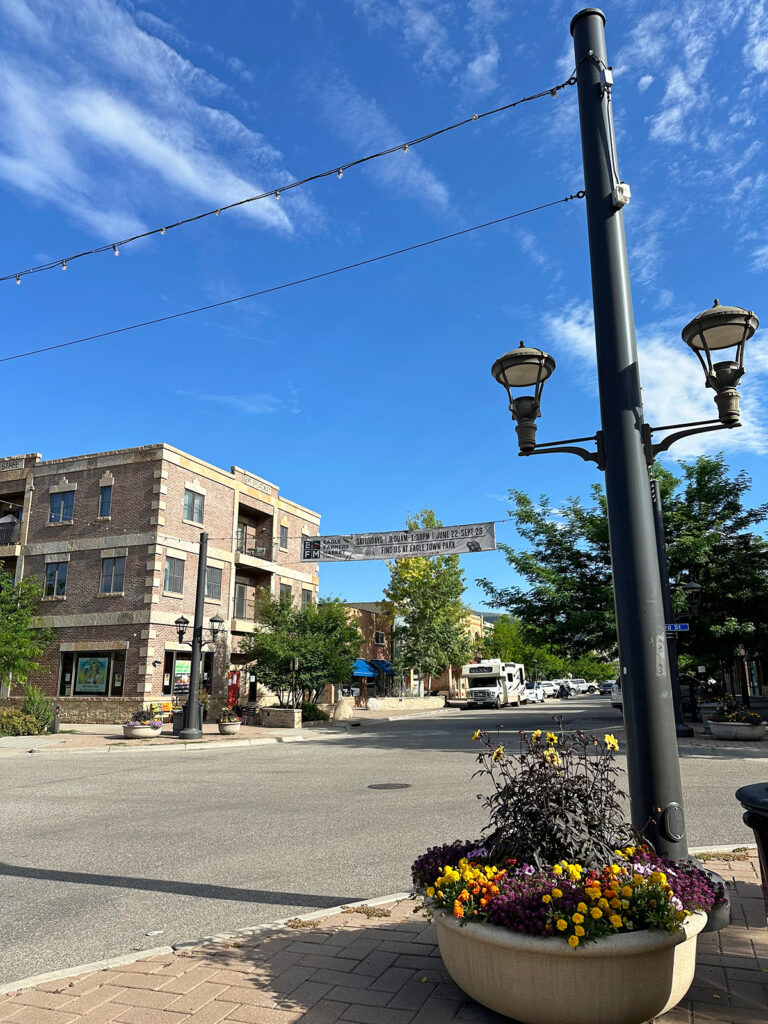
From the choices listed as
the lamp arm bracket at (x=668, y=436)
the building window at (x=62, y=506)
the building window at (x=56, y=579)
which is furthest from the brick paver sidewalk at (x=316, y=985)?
the building window at (x=62, y=506)

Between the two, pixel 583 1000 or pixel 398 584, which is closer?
pixel 583 1000

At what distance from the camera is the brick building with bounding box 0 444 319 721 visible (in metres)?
30.0

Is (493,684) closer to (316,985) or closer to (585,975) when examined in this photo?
(316,985)

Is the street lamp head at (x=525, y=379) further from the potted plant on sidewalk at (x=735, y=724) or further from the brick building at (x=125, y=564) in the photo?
the brick building at (x=125, y=564)

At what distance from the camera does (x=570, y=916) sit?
327 centimetres

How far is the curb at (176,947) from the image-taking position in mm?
4125

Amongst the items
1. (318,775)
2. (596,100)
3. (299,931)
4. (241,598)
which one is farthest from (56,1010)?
(241,598)

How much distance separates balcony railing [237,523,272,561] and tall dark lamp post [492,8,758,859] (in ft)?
106

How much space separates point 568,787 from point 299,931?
2243 millimetres

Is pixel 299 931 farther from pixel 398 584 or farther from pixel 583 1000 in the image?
pixel 398 584


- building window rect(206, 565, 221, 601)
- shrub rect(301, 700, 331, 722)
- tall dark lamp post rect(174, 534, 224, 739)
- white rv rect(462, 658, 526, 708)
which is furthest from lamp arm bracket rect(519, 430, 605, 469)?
white rv rect(462, 658, 526, 708)

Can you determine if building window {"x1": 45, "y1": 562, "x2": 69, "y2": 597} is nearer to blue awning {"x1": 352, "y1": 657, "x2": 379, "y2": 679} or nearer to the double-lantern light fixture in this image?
blue awning {"x1": 352, "y1": 657, "x2": 379, "y2": 679}

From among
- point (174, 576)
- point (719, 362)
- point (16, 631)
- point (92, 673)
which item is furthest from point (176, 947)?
point (92, 673)

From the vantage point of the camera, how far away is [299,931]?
4.83 meters
